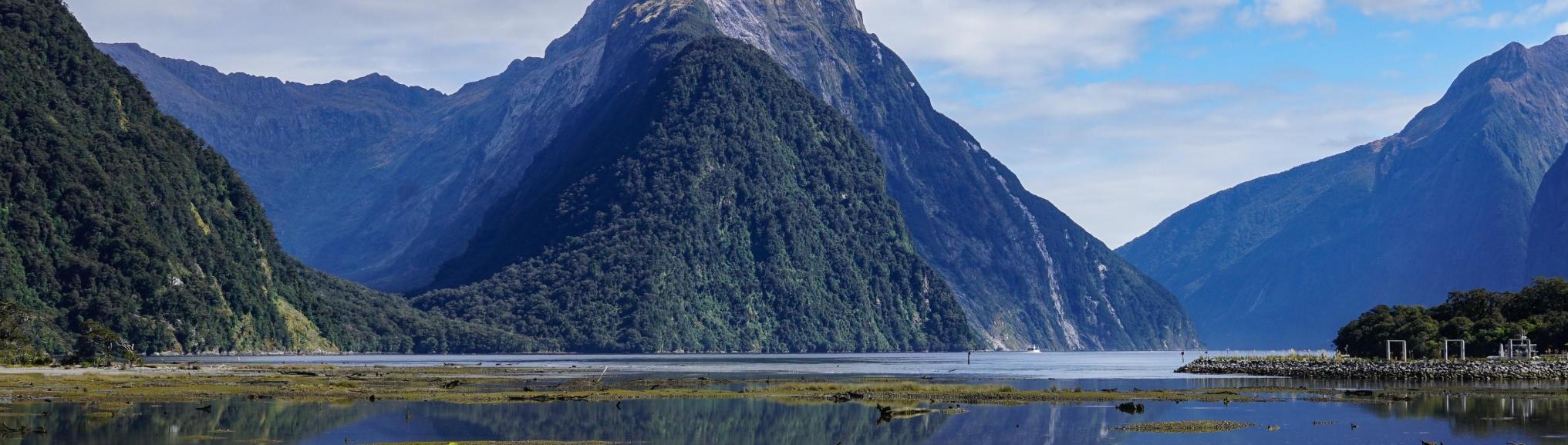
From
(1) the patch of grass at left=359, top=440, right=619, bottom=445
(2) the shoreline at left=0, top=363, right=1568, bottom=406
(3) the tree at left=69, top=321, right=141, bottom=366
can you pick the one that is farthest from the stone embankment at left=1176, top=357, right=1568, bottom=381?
(3) the tree at left=69, top=321, right=141, bottom=366

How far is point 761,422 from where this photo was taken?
308ft

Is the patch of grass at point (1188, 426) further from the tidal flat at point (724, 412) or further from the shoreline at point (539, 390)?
the shoreline at point (539, 390)

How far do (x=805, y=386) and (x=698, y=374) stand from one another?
1541 inches

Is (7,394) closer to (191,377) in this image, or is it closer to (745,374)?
(191,377)

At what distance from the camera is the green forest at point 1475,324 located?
509ft

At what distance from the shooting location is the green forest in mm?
155000

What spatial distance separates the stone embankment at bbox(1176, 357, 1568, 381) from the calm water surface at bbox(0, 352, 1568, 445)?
27.9 meters

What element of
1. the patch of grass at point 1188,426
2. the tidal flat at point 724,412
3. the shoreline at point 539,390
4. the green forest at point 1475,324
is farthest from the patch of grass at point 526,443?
the green forest at point 1475,324

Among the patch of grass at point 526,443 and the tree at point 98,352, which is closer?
the patch of grass at point 526,443

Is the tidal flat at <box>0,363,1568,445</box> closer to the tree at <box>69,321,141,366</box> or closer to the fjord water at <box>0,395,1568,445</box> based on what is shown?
the fjord water at <box>0,395,1568,445</box>

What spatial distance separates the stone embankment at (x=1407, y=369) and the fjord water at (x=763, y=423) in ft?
100

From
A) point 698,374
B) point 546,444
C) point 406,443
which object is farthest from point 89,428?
point 698,374

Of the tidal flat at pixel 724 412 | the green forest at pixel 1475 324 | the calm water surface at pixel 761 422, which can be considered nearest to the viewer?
the calm water surface at pixel 761 422

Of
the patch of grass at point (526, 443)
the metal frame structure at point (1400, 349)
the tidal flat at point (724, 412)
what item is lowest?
the patch of grass at point (526, 443)
